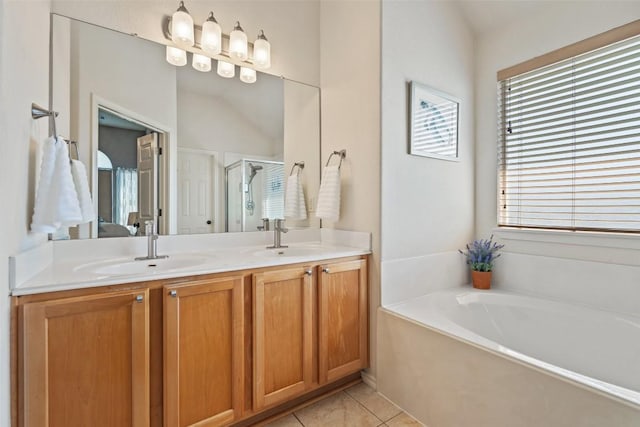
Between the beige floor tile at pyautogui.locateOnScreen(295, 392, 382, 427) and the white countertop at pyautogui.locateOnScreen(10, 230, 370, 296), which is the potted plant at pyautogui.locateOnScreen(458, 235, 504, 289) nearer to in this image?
the white countertop at pyautogui.locateOnScreen(10, 230, 370, 296)

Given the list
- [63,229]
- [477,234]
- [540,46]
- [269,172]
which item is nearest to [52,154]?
[63,229]

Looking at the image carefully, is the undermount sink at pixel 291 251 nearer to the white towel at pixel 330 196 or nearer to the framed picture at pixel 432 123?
the white towel at pixel 330 196

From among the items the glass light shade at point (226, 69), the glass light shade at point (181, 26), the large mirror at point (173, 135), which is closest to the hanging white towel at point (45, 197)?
the large mirror at point (173, 135)

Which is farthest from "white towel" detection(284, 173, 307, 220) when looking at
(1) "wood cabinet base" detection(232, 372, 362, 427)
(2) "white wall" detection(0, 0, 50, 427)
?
(2) "white wall" detection(0, 0, 50, 427)

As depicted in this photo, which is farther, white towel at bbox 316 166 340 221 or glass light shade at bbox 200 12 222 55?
white towel at bbox 316 166 340 221

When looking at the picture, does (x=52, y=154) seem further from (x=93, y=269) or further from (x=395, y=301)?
(x=395, y=301)

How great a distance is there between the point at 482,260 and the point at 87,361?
2.36m

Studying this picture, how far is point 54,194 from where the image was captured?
1.11m

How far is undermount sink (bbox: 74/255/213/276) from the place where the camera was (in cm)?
135

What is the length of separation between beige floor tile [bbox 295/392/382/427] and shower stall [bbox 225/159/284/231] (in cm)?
114

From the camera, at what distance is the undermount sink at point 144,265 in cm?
135

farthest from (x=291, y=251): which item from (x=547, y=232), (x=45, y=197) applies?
(x=547, y=232)

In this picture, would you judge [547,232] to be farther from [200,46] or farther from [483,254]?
[200,46]

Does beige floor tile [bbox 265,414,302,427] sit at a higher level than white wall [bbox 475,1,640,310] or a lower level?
lower
